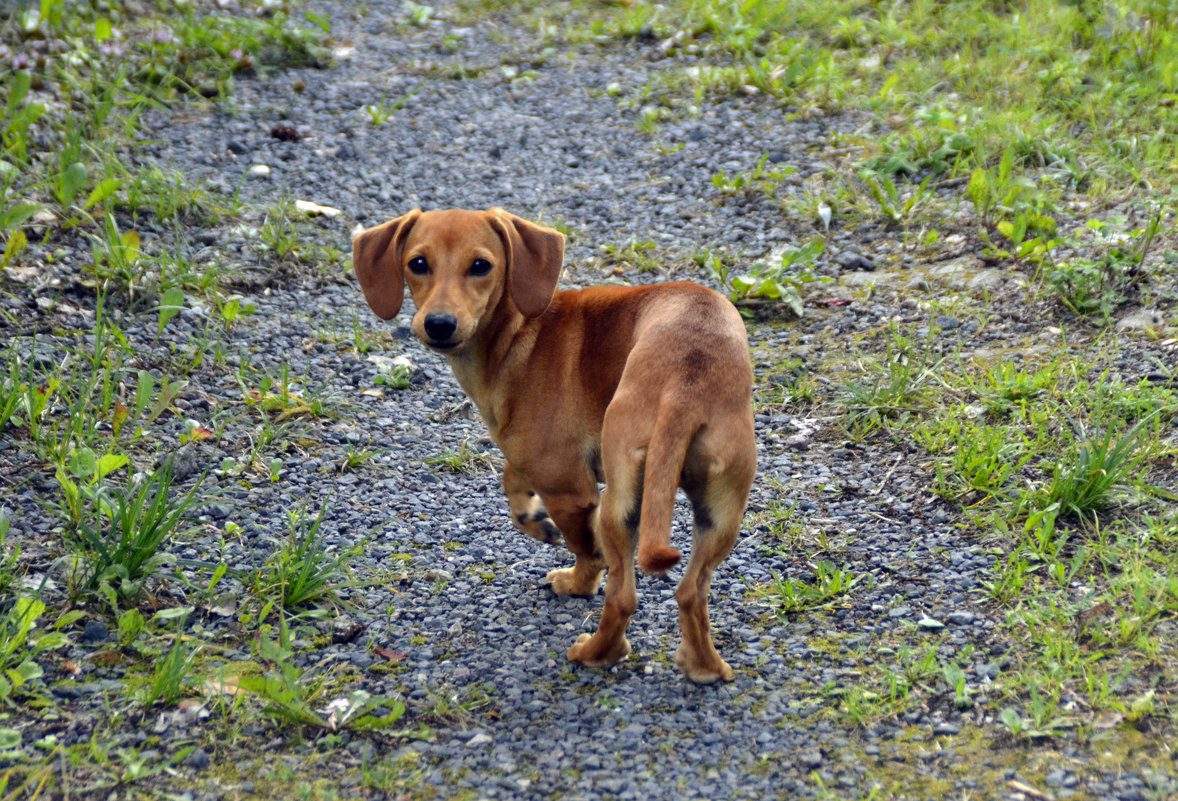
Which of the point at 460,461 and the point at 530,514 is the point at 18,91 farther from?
the point at 530,514

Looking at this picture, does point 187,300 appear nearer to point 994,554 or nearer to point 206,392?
point 206,392

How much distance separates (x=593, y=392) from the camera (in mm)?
3205

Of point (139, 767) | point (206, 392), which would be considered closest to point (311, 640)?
point (139, 767)

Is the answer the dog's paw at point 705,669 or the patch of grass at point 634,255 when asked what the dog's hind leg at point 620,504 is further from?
the patch of grass at point 634,255

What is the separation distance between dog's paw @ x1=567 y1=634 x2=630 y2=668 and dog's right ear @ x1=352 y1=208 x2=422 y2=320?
1.30m

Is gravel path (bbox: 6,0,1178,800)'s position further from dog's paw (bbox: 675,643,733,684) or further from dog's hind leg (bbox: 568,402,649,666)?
dog's hind leg (bbox: 568,402,649,666)

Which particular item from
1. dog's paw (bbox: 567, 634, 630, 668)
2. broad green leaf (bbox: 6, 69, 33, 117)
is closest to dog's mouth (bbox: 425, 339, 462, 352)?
dog's paw (bbox: 567, 634, 630, 668)

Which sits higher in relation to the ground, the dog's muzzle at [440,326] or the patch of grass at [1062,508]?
the dog's muzzle at [440,326]

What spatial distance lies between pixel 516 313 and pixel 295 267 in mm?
2200

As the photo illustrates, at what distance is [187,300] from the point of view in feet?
15.3

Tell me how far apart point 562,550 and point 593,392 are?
30.5 inches

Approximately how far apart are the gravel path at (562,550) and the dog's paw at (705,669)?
35 millimetres

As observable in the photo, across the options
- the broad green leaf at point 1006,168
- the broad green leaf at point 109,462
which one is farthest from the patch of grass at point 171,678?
the broad green leaf at point 1006,168

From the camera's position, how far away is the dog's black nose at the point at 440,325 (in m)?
3.10
